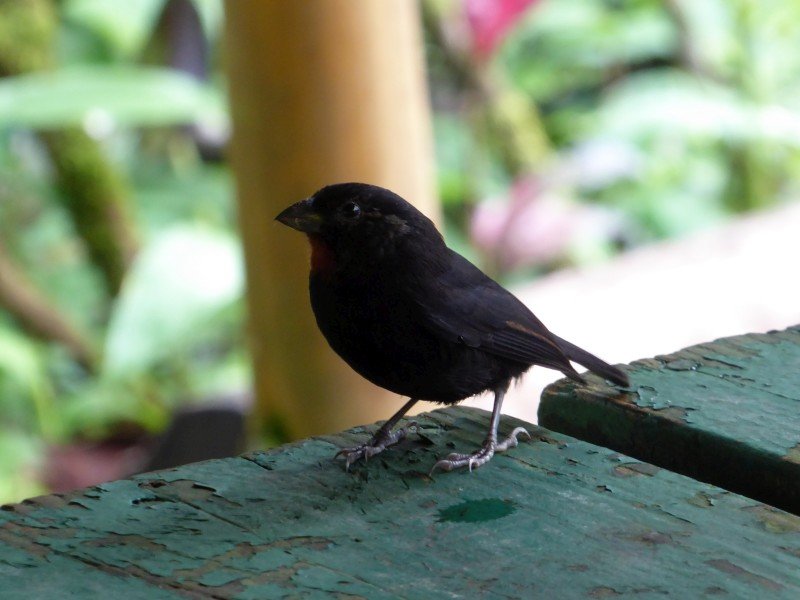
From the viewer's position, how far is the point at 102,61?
6332 millimetres

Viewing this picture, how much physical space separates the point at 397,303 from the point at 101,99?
2.84 metres

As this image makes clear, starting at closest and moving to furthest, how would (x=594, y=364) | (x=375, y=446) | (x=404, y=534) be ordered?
(x=404, y=534) < (x=375, y=446) < (x=594, y=364)

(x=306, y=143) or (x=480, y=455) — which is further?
(x=306, y=143)

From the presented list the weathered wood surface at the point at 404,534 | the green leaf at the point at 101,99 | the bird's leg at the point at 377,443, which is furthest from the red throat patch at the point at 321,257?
the green leaf at the point at 101,99

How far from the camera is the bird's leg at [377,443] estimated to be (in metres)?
1.83

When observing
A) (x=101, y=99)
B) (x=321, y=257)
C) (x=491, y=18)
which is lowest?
(x=321, y=257)

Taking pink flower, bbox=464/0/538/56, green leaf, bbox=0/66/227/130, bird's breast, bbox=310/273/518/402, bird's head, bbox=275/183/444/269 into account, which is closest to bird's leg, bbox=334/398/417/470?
bird's breast, bbox=310/273/518/402

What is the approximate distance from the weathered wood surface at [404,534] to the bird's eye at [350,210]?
51 centimetres

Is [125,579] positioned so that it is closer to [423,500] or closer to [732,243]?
[423,500]

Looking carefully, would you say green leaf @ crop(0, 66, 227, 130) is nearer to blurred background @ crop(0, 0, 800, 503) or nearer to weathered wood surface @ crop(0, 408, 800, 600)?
blurred background @ crop(0, 0, 800, 503)

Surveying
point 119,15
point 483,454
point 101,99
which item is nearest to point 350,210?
point 483,454

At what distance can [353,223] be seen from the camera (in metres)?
2.16

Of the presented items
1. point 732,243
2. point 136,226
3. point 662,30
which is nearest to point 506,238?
point 732,243

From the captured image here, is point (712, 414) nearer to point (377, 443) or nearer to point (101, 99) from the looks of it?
point (377, 443)
